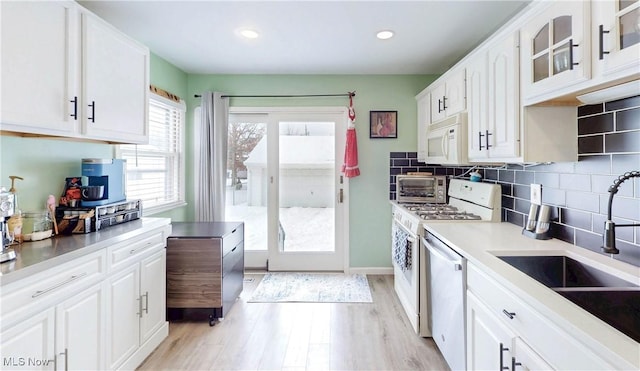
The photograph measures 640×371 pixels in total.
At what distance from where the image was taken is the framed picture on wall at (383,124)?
376 centimetres

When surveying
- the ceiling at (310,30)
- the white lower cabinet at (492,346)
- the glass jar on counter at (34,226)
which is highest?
the ceiling at (310,30)

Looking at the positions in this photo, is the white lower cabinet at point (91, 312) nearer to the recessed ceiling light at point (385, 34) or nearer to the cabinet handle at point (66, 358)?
the cabinet handle at point (66, 358)

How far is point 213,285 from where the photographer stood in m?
2.55

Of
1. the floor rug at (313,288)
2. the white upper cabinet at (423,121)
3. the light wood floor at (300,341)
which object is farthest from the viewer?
the white upper cabinet at (423,121)

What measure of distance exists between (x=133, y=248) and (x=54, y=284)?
1.87 ft

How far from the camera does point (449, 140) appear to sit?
8.68 feet

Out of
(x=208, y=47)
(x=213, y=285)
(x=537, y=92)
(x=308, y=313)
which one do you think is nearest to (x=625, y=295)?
(x=537, y=92)

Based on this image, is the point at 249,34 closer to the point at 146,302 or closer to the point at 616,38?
the point at 146,302

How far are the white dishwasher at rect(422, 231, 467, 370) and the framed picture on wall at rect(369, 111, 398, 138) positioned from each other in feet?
5.78

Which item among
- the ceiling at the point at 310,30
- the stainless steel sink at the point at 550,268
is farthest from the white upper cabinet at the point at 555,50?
the stainless steel sink at the point at 550,268

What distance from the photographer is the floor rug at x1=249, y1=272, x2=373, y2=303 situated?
122 inches

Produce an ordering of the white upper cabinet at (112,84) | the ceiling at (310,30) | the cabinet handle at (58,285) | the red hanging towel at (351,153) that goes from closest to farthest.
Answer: the cabinet handle at (58,285)
the white upper cabinet at (112,84)
the ceiling at (310,30)
the red hanging towel at (351,153)

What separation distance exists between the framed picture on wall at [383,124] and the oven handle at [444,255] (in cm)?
171

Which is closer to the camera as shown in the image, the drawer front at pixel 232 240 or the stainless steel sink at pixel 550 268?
the stainless steel sink at pixel 550 268
